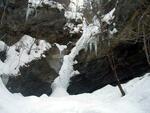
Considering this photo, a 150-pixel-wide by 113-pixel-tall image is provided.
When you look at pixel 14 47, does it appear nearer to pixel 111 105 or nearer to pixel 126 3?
pixel 126 3

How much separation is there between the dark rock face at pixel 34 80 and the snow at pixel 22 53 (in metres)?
0.27

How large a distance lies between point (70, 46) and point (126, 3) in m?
4.48

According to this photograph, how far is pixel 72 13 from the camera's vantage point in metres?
16.0

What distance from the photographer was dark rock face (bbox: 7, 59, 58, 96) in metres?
13.1

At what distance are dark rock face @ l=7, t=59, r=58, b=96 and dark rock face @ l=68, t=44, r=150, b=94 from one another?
0.96m

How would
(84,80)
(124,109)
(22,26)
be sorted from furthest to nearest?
(22,26), (84,80), (124,109)

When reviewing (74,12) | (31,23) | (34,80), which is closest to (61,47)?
(31,23)

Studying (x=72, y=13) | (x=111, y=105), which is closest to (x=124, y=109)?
(x=111, y=105)

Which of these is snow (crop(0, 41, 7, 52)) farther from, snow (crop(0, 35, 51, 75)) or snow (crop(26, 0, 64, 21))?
snow (crop(26, 0, 64, 21))

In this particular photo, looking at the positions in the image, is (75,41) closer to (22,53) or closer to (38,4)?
(38,4)

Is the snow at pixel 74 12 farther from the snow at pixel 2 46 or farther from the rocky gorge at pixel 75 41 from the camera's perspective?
the snow at pixel 2 46

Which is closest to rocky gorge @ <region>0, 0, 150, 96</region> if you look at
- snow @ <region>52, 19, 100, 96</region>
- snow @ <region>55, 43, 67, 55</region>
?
snow @ <region>55, 43, 67, 55</region>

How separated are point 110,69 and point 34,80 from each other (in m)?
3.08

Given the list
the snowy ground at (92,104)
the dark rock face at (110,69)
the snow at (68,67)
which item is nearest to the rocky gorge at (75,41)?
the dark rock face at (110,69)
